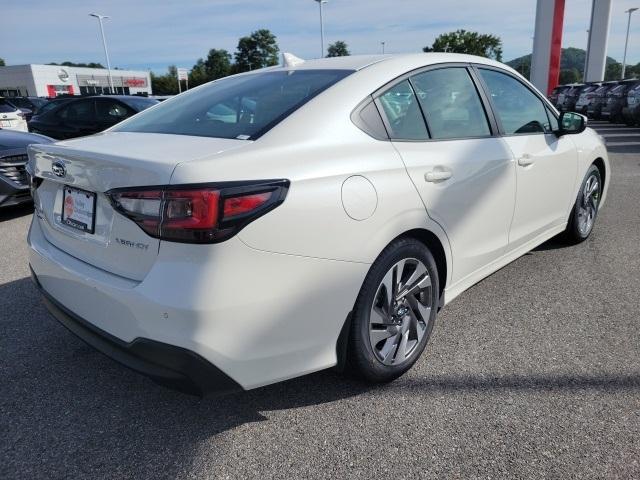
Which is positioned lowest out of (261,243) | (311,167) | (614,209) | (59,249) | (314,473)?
(614,209)

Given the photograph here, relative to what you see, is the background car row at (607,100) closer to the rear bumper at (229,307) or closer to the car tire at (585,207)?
the car tire at (585,207)

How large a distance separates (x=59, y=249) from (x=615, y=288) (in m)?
3.64

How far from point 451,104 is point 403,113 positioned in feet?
1.64

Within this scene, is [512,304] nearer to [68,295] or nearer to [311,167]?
[311,167]

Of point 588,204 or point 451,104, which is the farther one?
point 588,204

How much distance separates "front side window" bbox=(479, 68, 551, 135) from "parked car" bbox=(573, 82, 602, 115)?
700 inches

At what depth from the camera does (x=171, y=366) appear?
1865 mm

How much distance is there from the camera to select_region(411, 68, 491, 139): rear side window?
2.75 m

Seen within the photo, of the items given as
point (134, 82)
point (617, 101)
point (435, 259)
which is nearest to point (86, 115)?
point (435, 259)

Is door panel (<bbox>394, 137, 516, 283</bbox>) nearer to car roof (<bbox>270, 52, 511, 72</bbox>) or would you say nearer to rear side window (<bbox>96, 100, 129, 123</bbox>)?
car roof (<bbox>270, 52, 511, 72</bbox>)

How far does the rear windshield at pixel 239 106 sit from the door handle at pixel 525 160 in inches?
53.9

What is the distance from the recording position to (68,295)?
7.39 feet

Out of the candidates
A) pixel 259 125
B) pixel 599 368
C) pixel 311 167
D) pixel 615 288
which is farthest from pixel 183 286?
pixel 615 288

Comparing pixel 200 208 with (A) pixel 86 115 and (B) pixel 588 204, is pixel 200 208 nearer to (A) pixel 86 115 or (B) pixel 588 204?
(B) pixel 588 204
